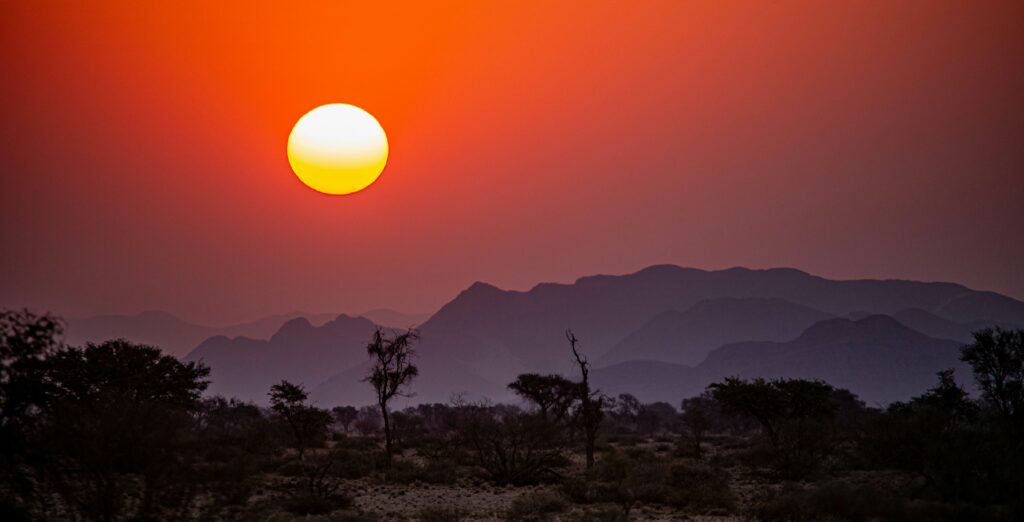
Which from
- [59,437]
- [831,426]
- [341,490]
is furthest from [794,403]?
[59,437]

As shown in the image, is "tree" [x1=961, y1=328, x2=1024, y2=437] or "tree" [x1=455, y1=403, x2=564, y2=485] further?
"tree" [x1=961, y1=328, x2=1024, y2=437]

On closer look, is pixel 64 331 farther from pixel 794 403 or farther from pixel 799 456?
pixel 794 403

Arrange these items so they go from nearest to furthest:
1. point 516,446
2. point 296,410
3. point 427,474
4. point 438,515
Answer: point 438,515 → point 427,474 → point 516,446 → point 296,410

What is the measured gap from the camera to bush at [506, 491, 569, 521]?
897 inches

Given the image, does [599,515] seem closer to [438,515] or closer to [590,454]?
[438,515]

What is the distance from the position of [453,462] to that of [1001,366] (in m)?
36.4

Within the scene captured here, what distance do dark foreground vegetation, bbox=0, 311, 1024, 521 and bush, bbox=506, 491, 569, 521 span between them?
0.07 metres

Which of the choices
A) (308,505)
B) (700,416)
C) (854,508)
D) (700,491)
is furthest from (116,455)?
(700,416)

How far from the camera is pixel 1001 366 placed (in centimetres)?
4050

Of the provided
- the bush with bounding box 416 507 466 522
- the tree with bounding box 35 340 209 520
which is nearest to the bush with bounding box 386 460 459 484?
the bush with bounding box 416 507 466 522

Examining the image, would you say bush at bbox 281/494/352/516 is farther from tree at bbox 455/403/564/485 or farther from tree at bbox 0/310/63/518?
tree at bbox 0/310/63/518

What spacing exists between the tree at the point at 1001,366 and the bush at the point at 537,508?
29905 millimetres

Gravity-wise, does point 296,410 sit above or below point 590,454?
above

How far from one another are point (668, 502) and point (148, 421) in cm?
1963
